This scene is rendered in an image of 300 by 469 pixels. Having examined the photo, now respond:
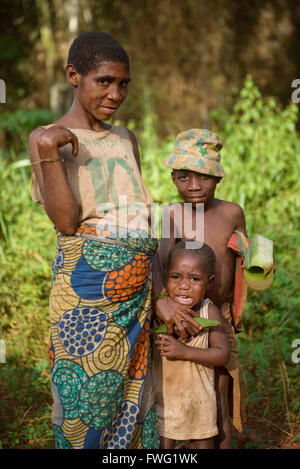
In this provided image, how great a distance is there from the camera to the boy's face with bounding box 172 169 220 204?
207 cm

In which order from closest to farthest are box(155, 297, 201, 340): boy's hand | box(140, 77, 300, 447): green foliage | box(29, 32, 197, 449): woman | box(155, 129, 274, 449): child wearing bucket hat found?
box(29, 32, 197, 449): woman → box(155, 297, 201, 340): boy's hand → box(155, 129, 274, 449): child wearing bucket hat → box(140, 77, 300, 447): green foliage

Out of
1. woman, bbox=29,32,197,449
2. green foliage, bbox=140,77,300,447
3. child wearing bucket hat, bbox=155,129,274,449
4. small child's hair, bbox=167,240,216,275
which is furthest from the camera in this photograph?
green foliage, bbox=140,77,300,447

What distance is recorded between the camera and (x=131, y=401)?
1.74m

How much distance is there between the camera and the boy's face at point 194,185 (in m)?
2.07

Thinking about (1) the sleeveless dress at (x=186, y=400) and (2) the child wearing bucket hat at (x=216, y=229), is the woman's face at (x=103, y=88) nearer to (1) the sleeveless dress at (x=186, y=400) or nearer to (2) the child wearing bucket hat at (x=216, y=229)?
(2) the child wearing bucket hat at (x=216, y=229)

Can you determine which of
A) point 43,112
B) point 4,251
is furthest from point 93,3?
point 4,251

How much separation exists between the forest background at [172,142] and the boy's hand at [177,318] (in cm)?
95

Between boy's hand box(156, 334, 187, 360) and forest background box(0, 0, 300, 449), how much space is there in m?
0.92

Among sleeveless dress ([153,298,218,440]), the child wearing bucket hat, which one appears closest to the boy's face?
the child wearing bucket hat

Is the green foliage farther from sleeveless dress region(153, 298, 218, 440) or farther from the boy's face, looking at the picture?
the boy's face

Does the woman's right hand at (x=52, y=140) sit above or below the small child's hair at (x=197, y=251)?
above

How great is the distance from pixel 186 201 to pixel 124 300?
2.06ft

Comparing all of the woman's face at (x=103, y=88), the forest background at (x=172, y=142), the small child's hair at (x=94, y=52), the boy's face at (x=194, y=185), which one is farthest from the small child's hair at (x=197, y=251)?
the forest background at (x=172, y=142)

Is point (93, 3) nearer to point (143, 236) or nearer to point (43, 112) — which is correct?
point (43, 112)
